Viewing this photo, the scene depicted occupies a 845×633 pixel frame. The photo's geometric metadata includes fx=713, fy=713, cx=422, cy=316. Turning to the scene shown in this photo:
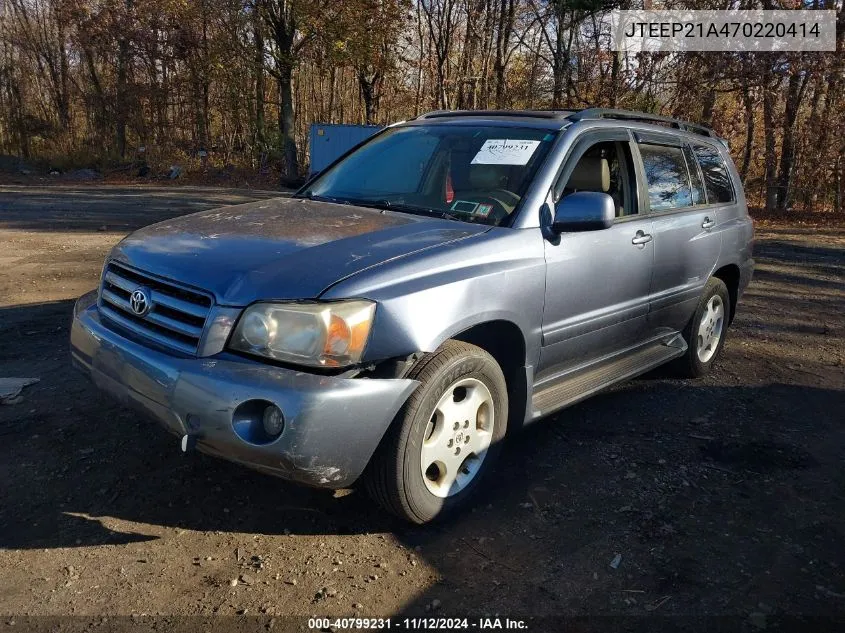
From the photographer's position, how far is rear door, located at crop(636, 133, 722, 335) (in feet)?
14.9

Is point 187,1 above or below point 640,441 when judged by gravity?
above

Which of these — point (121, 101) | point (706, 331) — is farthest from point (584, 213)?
point (121, 101)

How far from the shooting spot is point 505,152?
155 inches

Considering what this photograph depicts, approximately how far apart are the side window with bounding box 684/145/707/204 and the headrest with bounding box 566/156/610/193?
3.80ft

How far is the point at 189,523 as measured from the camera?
3.14 m

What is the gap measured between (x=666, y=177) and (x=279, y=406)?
3.36 meters

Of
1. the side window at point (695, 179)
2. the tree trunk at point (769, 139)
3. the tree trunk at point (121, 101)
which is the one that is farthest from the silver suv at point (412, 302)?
the tree trunk at point (121, 101)

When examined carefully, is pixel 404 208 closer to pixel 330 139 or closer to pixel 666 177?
pixel 666 177

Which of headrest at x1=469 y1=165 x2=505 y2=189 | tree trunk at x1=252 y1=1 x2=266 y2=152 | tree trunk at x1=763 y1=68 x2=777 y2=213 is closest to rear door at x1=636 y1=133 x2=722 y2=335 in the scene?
headrest at x1=469 y1=165 x2=505 y2=189

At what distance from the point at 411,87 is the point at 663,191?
2646 centimetres

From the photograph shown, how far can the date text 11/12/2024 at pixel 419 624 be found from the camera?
254 cm

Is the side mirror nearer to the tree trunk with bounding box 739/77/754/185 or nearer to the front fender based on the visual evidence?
Answer: the front fender

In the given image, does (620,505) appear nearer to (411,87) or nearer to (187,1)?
(187,1)

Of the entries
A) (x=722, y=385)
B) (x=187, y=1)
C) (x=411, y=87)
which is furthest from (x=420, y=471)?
(x=411, y=87)
